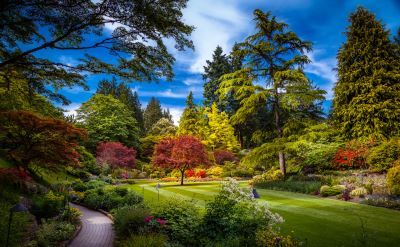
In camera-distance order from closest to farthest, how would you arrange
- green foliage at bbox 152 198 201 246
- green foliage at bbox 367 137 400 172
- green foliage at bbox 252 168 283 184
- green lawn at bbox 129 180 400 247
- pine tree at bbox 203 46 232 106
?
green foliage at bbox 152 198 201 246, green lawn at bbox 129 180 400 247, green foliage at bbox 367 137 400 172, green foliage at bbox 252 168 283 184, pine tree at bbox 203 46 232 106

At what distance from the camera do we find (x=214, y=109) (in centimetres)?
4541

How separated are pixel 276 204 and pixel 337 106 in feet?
44.8

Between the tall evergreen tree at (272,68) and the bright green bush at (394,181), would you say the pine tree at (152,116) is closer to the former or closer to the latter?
the tall evergreen tree at (272,68)

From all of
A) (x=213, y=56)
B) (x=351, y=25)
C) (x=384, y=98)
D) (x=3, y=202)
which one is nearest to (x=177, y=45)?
(x=3, y=202)

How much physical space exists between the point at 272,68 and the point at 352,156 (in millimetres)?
8670

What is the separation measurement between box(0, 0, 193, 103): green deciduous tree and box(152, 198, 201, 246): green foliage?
4.23 m

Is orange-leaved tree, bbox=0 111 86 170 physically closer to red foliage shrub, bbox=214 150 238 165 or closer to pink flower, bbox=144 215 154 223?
pink flower, bbox=144 215 154 223

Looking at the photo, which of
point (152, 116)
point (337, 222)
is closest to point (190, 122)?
point (152, 116)

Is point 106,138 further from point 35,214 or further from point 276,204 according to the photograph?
point 276,204

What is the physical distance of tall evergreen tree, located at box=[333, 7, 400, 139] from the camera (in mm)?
19422

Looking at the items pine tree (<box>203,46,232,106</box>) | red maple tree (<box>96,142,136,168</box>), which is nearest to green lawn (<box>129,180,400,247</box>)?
Result: red maple tree (<box>96,142,136,168</box>)

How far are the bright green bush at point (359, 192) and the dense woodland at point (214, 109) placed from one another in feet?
0.37

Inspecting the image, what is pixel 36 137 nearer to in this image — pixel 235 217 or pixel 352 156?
pixel 235 217

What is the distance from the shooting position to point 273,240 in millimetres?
5926
